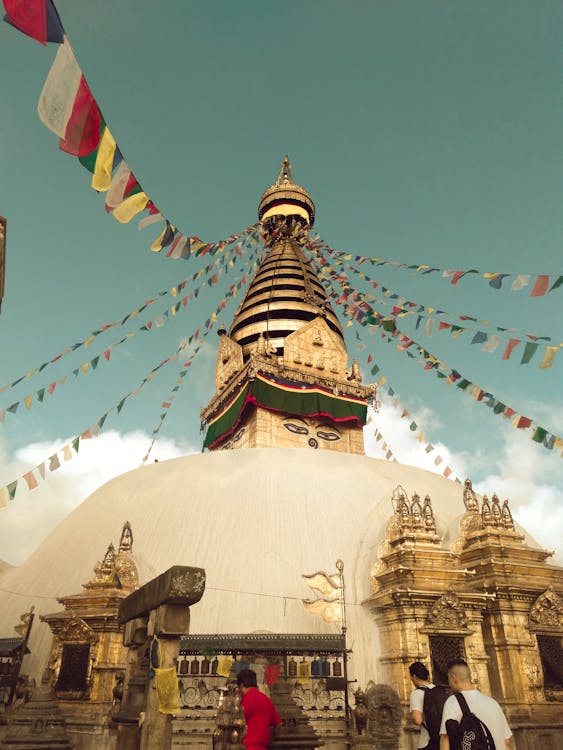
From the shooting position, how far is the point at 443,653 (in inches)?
366

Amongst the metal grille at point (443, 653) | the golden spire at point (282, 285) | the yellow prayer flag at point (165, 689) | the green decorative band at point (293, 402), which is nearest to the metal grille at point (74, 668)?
the metal grille at point (443, 653)

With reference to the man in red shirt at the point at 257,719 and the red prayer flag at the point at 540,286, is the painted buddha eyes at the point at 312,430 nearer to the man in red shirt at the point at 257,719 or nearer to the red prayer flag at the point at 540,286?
the red prayer flag at the point at 540,286

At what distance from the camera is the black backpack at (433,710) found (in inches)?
145

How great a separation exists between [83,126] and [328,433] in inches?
624

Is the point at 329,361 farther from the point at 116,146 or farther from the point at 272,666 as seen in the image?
the point at 116,146

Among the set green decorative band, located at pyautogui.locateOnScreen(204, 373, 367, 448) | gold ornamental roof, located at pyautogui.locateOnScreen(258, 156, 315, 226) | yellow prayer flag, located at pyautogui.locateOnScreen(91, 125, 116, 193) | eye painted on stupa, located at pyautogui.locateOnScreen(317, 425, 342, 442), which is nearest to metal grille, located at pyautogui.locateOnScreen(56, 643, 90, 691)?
yellow prayer flag, located at pyautogui.locateOnScreen(91, 125, 116, 193)

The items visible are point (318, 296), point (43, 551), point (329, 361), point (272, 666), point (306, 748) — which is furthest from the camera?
point (318, 296)

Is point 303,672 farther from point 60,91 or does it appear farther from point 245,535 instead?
point 60,91

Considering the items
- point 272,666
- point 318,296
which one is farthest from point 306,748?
point 318,296

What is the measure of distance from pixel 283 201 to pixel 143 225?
2024 centimetres

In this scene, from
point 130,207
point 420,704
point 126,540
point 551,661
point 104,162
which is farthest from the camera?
point 126,540

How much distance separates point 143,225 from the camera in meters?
7.45

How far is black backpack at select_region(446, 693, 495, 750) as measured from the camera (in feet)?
9.77

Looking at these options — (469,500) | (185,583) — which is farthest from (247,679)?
(469,500)
